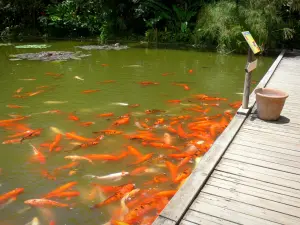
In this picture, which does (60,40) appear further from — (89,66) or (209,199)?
(209,199)

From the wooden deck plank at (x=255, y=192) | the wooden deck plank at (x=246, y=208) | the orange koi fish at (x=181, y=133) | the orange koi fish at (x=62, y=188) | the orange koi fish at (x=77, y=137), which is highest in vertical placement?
the wooden deck plank at (x=255, y=192)

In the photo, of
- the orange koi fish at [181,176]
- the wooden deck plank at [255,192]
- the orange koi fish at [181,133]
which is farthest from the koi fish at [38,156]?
the wooden deck plank at [255,192]

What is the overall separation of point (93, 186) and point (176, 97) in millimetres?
4174

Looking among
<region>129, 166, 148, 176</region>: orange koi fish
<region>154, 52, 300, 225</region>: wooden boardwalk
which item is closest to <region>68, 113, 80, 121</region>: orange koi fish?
<region>129, 166, 148, 176</region>: orange koi fish

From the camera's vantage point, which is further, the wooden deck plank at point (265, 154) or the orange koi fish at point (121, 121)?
the orange koi fish at point (121, 121)

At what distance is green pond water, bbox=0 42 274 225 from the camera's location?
431 centimetres

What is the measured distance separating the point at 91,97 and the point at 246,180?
17.0ft

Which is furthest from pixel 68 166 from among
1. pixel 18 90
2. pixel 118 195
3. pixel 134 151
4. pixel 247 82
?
pixel 18 90

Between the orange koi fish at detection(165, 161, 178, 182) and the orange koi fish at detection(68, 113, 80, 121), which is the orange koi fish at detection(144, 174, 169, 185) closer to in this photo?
the orange koi fish at detection(165, 161, 178, 182)

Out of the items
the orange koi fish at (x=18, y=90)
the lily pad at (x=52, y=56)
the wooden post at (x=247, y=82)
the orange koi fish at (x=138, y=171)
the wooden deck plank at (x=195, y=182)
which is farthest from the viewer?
the lily pad at (x=52, y=56)

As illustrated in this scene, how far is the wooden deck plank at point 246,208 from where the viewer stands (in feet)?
10.3

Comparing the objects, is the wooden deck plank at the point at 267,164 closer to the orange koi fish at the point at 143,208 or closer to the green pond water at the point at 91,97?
the green pond water at the point at 91,97

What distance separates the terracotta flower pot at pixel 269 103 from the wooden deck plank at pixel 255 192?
2053 millimetres

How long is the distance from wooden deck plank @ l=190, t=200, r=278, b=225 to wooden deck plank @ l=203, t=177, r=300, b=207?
385 millimetres
